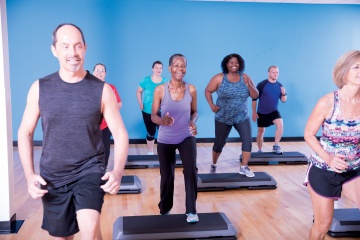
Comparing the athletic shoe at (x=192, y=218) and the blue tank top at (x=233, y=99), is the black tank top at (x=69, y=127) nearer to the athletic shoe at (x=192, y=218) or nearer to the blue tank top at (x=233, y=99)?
the athletic shoe at (x=192, y=218)

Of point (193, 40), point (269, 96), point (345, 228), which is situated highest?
point (193, 40)

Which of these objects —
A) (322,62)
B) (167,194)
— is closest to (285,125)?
(322,62)

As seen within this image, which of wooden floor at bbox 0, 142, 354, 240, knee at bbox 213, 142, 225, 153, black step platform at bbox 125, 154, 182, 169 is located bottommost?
black step platform at bbox 125, 154, 182, 169

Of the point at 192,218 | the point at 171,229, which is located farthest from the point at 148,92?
the point at 171,229

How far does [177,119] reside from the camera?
122 inches

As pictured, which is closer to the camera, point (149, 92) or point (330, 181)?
point (330, 181)

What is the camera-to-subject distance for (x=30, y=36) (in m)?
6.69

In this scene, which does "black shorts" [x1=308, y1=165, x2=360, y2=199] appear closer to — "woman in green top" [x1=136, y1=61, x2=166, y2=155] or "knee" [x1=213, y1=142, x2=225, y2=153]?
"knee" [x1=213, y1=142, x2=225, y2=153]

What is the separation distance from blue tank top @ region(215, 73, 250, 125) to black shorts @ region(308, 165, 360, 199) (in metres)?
2.09

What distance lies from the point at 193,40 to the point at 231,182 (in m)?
3.52

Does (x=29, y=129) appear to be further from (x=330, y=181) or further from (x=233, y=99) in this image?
(x=233, y=99)

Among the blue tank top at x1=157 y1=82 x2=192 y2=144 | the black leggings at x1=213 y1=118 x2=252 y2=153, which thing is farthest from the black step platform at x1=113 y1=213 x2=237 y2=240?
the black leggings at x1=213 y1=118 x2=252 y2=153

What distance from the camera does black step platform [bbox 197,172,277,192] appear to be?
14.0 feet

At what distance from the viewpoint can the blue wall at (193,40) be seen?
6727mm
